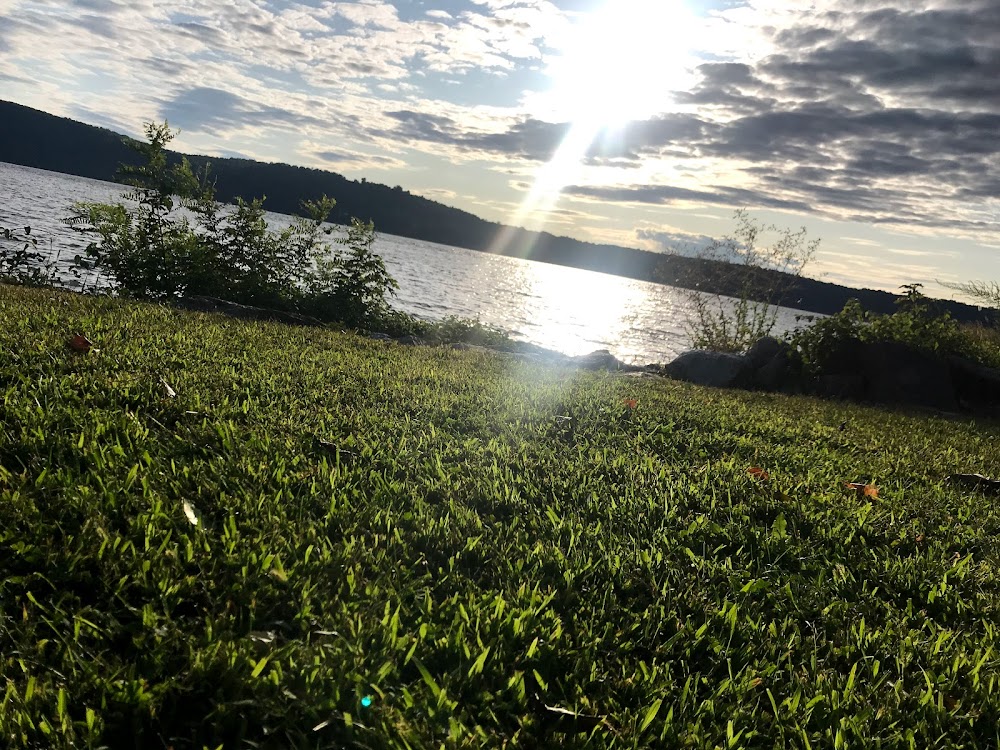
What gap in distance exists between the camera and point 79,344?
5285 millimetres

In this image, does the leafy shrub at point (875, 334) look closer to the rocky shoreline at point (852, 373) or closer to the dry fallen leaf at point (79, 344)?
the rocky shoreline at point (852, 373)

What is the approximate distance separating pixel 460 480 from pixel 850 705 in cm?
220

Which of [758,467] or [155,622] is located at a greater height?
[758,467]

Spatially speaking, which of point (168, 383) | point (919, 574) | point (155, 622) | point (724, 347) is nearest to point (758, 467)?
point (919, 574)

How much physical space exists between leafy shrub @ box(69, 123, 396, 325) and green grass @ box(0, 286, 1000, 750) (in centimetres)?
639

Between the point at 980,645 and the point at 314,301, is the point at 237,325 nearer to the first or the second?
the point at 314,301

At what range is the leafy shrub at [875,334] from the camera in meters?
12.7

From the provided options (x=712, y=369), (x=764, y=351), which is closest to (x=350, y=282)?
(x=712, y=369)

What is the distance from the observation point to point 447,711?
6.31 feet

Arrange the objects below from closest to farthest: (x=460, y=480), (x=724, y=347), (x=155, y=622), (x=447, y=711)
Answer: (x=447, y=711)
(x=155, y=622)
(x=460, y=480)
(x=724, y=347)

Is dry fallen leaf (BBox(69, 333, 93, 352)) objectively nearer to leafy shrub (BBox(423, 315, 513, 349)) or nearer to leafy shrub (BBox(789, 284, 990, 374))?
leafy shrub (BBox(423, 315, 513, 349))

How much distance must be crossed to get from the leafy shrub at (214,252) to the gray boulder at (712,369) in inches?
256

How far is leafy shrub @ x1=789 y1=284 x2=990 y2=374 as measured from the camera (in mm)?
12672

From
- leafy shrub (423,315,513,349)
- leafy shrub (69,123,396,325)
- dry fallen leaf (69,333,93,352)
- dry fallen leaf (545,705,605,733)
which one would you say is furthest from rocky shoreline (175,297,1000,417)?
dry fallen leaf (545,705,605,733)
